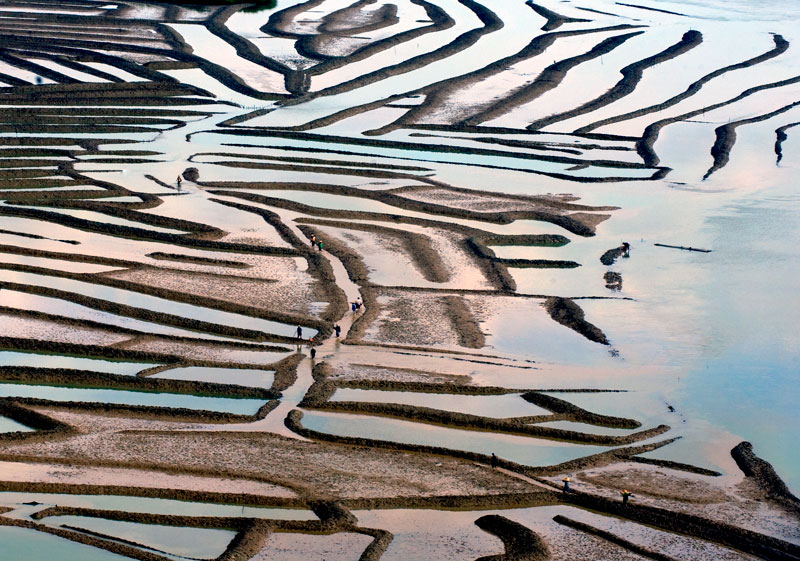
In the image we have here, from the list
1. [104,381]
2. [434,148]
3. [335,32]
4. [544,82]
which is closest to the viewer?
[104,381]

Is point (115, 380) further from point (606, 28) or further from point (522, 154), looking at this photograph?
point (606, 28)

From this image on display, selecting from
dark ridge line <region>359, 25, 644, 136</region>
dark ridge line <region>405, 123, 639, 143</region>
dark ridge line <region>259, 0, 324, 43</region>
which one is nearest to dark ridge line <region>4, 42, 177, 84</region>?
dark ridge line <region>359, 25, 644, 136</region>

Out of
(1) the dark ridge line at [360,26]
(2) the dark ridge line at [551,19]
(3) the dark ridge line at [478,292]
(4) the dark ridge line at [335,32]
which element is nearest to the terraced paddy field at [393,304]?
(3) the dark ridge line at [478,292]

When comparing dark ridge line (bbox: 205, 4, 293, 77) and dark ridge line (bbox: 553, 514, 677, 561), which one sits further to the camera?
dark ridge line (bbox: 205, 4, 293, 77)

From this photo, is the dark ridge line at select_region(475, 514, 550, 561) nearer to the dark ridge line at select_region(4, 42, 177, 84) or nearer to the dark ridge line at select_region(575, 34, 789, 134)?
the dark ridge line at select_region(575, 34, 789, 134)

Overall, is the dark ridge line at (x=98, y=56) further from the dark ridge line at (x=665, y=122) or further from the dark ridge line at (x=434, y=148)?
the dark ridge line at (x=665, y=122)

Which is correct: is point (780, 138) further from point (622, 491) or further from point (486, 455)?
point (622, 491)

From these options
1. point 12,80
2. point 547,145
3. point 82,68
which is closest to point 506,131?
point 547,145
